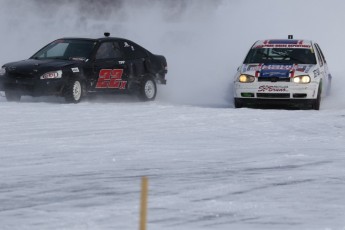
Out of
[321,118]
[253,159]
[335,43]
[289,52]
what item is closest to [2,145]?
[253,159]

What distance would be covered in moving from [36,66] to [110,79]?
1457mm

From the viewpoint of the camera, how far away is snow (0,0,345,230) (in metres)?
6.77

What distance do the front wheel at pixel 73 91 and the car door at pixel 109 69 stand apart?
0.37 m

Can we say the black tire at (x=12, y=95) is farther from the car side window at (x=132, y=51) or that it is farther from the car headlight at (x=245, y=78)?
the car headlight at (x=245, y=78)

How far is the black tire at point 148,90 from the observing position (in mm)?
17031

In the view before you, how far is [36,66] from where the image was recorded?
1562 cm

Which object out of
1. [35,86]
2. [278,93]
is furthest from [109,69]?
[278,93]

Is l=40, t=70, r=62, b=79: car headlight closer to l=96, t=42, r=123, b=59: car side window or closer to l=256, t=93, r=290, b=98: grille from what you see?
l=96, t=42, r=123, b=59: car side window

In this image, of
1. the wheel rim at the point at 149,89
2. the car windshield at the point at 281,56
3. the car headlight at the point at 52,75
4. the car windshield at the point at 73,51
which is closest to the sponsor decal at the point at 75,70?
the car headlight at the point at 52,75

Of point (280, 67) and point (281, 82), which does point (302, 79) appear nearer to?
point (281, 82)

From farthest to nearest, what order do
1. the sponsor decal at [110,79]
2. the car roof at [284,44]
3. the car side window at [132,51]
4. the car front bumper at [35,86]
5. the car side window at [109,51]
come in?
the car side window at [132,51] < the car side window at [109,51] < the sponsor decal at [110,79] < the car roof at [284,44] < the car front bumper at [35,86]

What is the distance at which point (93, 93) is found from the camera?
16.2 m

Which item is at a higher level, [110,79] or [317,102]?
[110,79]

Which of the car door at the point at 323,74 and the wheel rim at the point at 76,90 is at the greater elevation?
the car door at the point at 323,74
